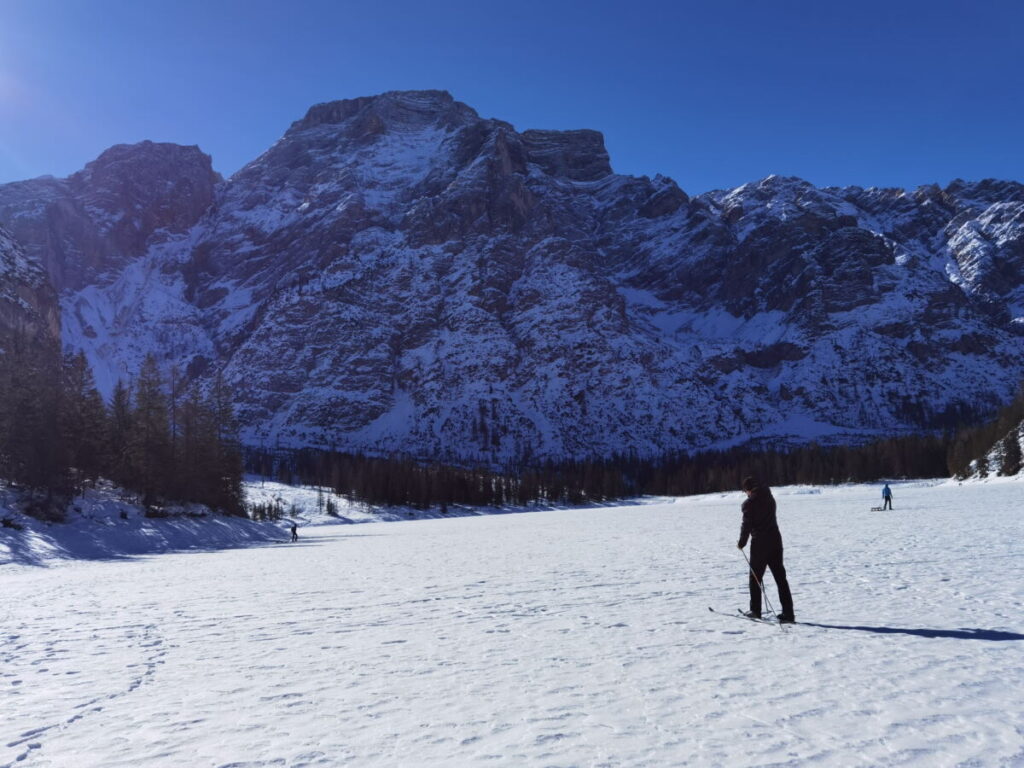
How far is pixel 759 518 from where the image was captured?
37.6 feet

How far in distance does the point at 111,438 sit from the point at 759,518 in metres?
55.2

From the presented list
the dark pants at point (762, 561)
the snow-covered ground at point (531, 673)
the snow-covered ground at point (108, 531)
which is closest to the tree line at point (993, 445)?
the snow-covered ground at point (531, 673)

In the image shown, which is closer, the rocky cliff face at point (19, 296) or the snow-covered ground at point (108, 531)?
the snow-covered ground at point (108, 531)

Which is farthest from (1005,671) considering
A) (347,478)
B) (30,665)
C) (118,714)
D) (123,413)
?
(347,478)

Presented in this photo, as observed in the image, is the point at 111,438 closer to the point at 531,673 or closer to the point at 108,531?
the point at 108,531

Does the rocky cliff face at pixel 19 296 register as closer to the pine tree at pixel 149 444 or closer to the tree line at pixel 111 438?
the tree line at pixel 111 438

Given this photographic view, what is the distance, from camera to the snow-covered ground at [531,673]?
584 cm

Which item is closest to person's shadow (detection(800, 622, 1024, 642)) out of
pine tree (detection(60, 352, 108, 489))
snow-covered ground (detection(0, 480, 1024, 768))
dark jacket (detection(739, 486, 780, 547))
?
snow-covered ground (detection(0, 480, 1024, 768))

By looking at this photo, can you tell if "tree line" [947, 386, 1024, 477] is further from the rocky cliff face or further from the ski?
the rocky cliff face

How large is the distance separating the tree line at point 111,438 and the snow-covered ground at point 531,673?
28.3 metres

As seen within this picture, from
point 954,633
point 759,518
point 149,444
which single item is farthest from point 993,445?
point 954,633

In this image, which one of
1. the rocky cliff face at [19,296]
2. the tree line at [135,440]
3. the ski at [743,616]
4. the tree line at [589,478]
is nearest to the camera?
the ski at [743,616]

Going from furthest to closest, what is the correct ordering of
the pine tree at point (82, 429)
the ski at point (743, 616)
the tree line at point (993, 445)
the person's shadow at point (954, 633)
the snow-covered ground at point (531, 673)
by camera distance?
the tree line at point (993, 445)
the pine tree at point (82, 429)
the ski at point (743, 616)
the person's shadow at point (954, 633)
the snow-covered ground at point (531, 673)

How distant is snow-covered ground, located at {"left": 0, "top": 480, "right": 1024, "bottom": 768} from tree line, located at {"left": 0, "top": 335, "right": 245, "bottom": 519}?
2831 cm
